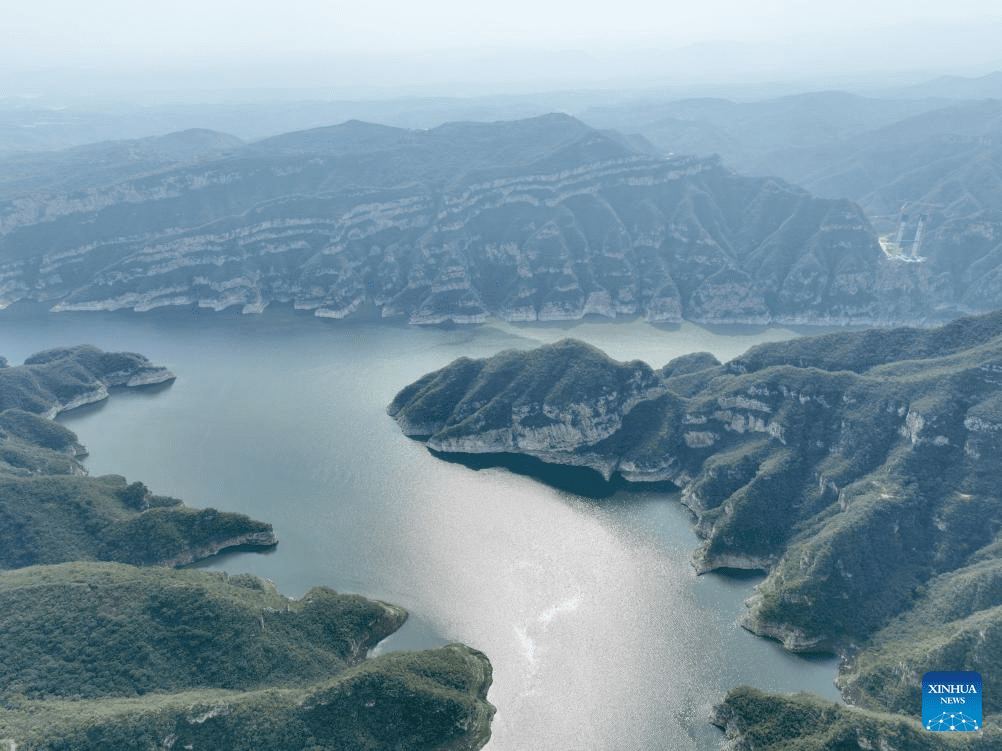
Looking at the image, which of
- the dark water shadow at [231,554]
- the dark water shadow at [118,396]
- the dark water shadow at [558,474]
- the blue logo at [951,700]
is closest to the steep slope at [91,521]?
the dark water shadow at [231,554]

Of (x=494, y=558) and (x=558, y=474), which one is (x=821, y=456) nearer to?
(x=558, y=474)

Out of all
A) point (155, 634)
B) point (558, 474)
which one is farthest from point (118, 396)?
point (558, 474)

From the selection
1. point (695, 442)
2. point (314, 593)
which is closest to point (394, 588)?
point (314, 593)

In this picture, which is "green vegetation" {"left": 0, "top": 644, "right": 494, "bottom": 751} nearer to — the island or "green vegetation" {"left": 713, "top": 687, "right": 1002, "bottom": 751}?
the island

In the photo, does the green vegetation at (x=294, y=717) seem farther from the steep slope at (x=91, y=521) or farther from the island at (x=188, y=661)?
the steep slope at (x=91, y=521)

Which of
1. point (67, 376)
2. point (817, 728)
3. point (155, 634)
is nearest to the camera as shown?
point (817, 728)

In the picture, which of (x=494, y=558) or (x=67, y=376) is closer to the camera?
(x=494, y=558)

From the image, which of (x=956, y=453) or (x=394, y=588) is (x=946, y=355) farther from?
(x=394, y=588)
